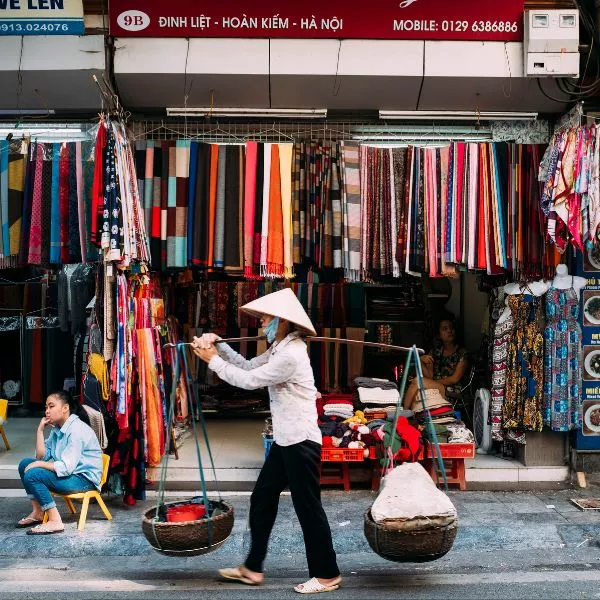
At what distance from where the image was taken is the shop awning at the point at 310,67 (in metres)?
6.80

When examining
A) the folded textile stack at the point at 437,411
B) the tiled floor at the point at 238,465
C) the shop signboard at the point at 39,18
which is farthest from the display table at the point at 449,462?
the shop signboard at the point at 39,18

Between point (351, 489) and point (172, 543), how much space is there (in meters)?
2.69

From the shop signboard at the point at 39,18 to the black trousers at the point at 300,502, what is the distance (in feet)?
13.2

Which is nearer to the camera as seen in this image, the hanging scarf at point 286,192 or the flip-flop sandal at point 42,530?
the flip-flop sandal at point 42,530

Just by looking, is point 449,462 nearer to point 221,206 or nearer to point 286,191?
point 286,191

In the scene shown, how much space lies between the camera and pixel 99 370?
6.50 metres

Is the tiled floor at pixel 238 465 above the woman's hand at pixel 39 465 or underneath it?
underneath

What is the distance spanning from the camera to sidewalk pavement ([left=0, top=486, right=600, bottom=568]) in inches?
223

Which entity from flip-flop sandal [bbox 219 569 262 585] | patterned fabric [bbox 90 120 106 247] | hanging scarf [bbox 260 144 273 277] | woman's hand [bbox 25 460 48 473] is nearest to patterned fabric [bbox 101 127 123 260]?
patterned fabric [bbox 90 120 106 247]

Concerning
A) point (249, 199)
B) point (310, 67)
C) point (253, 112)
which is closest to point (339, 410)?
point (249, 199)

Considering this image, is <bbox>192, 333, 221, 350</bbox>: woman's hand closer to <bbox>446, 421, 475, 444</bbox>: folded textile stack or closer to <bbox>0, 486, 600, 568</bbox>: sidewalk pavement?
<bbox>0, 486, 600, 568</bbox>: sidewalk pavement

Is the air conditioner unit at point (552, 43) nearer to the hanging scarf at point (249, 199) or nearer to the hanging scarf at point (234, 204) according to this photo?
the hanging scarf at point (249, 199)

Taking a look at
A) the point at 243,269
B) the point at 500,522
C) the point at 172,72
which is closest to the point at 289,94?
the point at 172,72

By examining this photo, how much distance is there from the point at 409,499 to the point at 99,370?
288 centimetres
